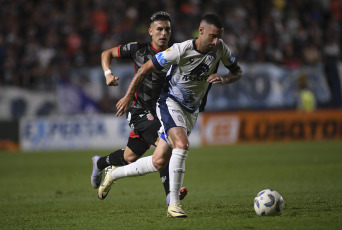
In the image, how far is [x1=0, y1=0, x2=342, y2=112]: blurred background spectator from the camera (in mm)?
19812

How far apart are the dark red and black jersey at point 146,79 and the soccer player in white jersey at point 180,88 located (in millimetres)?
518

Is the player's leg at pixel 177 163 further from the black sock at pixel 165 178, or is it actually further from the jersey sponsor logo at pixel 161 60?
the black sock at pixel 165 178

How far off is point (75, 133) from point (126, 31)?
14.0 ft

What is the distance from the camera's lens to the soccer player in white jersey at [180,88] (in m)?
6.27

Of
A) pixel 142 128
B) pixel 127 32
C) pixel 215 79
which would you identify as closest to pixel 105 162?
pixel 142 128

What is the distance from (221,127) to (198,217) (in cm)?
1388

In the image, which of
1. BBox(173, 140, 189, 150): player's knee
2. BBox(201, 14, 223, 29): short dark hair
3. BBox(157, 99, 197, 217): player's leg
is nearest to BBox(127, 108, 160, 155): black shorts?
BBox(157, 99, 197, 217): player's leg

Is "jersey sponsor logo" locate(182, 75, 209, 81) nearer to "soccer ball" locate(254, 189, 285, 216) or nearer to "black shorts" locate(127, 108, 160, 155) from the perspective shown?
"black shorts" locate(127, 108, 160, 155)

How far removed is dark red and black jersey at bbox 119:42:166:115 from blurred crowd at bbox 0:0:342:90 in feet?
39.9

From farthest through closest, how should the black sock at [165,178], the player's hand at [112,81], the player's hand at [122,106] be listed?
1. the black sock at [165,178]
2. the player's hand at [112,81]
3. the player's hand at [122,106]

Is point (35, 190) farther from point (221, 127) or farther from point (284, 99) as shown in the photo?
point (284, 99)

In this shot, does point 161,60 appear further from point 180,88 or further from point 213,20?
point 213,20

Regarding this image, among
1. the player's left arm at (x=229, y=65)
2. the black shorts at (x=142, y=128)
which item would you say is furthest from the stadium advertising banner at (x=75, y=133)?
the player's left arm at (x=229, y=65)

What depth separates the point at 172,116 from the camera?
6605mm
